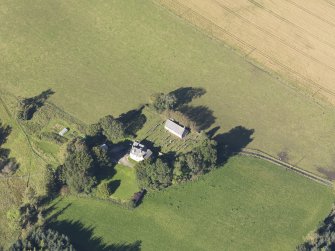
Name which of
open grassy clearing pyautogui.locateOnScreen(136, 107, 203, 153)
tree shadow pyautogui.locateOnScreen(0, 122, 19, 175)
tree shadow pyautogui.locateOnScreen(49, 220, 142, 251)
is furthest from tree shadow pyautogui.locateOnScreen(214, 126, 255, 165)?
tree shadow pyautogui.locateOnScreen(0, 122, 19, 175)

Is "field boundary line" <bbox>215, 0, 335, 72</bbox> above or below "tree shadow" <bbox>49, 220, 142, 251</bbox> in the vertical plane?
above

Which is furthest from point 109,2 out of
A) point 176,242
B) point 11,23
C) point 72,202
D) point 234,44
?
point 176,242

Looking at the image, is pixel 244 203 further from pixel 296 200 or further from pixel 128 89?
pixel 128 89

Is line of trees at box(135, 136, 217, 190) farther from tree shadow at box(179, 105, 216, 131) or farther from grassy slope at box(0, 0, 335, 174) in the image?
grassy slope at box(0, 0, 335, 174)

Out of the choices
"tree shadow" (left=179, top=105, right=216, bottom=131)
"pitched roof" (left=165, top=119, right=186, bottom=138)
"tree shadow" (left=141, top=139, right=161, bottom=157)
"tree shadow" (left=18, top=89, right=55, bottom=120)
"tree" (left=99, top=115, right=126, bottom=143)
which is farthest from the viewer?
"tree shadow" (left=179, top=105, right=216, bottom=131)

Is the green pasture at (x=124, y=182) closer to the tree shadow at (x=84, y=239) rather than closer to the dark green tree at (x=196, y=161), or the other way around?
the tree shadow at (x=84, y=239)

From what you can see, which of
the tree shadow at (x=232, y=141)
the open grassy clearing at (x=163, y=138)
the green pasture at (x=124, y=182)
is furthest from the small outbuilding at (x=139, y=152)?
the tree shadow at (x=232, y=141)
